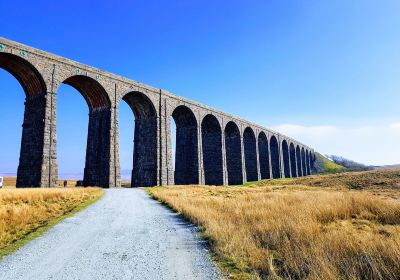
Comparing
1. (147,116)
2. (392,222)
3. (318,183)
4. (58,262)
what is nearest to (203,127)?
(147,116)

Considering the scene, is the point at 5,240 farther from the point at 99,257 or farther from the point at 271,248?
the point at 271,248

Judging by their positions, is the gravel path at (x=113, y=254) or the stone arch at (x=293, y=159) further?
the stone arch at (x=293, y=159)

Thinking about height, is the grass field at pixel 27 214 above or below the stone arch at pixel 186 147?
below

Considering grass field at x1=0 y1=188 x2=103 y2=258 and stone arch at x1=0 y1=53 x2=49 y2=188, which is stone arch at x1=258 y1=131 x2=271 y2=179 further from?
grass field at x1=0 y1=188 x2=103 y2=258

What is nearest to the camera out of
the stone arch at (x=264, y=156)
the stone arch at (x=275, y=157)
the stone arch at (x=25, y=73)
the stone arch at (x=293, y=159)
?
the stone arch at (x=25, y=73)

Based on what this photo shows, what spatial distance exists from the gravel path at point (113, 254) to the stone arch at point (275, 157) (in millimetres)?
65762

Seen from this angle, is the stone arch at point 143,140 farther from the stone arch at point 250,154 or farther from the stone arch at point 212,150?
the stone arch at point 250,154

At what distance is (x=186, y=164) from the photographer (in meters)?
43.1

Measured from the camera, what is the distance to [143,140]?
3762 cm

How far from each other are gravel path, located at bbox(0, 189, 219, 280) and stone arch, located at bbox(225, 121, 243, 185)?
1688 inches

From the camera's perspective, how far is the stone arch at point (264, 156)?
6594 cm

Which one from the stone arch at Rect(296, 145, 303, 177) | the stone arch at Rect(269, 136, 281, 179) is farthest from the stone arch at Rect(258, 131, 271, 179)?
the stone arch at Rect(296, 145, 303, 177)

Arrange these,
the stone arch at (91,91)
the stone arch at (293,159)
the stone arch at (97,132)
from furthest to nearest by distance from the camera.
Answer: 1. the stone arch at (293,159)
2. the stone arch at (97,132)
3. the stone arch at (91,91)

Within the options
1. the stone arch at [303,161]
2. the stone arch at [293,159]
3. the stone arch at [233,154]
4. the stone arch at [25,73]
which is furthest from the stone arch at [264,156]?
the stone arch at [25,73]
